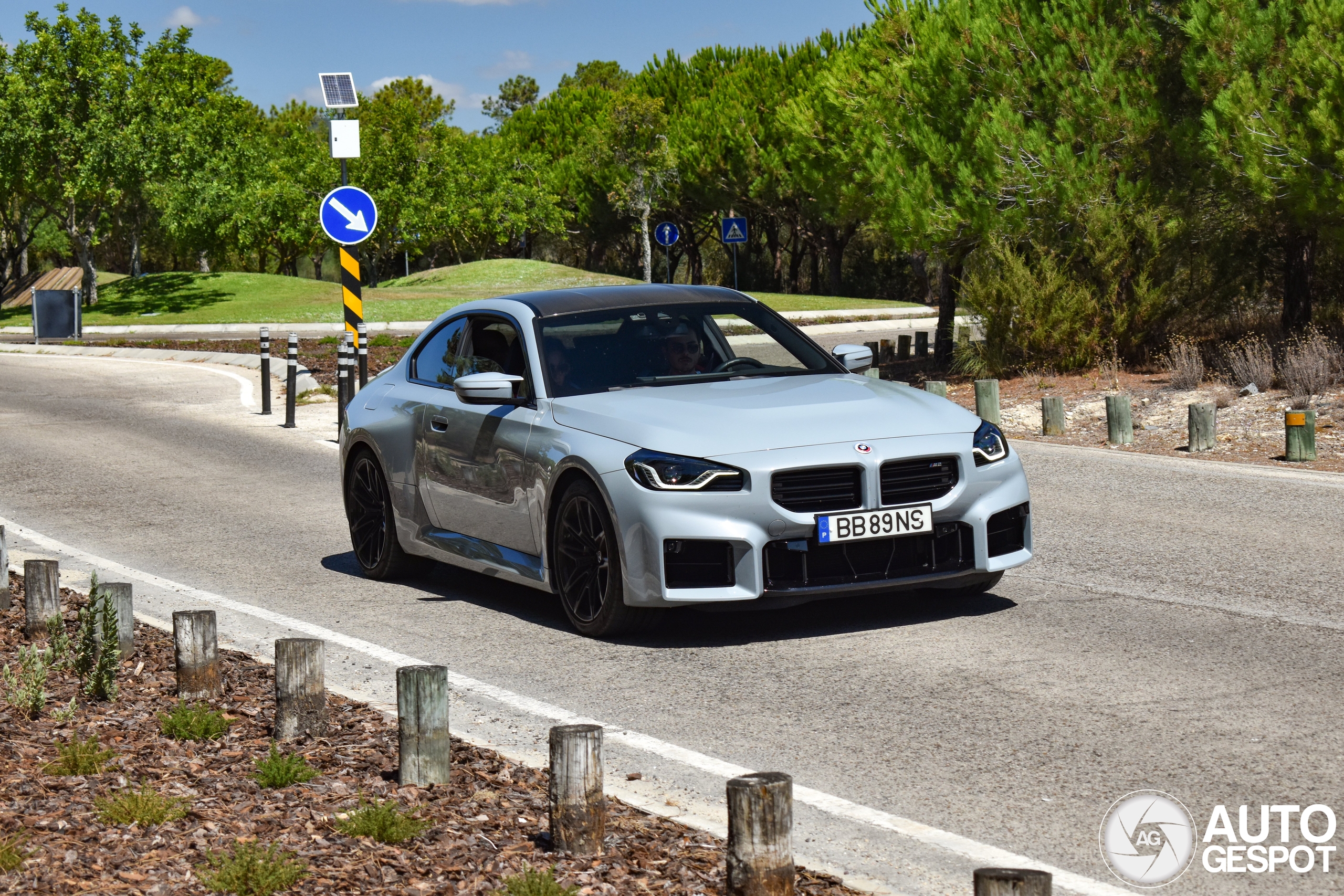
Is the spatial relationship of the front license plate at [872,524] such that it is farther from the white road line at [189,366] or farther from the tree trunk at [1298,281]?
the white road line at [189,366]

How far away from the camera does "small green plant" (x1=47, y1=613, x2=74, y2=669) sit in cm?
699

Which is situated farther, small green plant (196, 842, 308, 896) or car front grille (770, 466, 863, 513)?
car front grille (770, 466, 863, 513)

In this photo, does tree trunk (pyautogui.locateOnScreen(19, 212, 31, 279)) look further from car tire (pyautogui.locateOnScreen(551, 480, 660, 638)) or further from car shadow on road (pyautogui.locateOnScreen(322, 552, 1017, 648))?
car tire (pyautogui.locateOnScreen(551, 480, 660, 638))

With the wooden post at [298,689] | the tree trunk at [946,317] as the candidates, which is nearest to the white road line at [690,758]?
the wooden post at [298,689]

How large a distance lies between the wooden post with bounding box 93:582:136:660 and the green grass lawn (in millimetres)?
36137

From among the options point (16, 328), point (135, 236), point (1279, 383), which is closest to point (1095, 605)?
point (1279, 383)

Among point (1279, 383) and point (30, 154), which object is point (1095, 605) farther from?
point (30, 154)

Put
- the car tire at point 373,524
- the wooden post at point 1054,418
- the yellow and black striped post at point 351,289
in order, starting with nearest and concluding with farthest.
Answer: the car tire at point 373,524 < the wooden post at point 1054,418 < the yellow and black striped post at point 351,289

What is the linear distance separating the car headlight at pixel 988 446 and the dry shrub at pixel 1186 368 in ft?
42.2

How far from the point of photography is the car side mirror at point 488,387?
26.7ft

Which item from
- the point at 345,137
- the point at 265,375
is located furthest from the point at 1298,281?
the point at 265,375

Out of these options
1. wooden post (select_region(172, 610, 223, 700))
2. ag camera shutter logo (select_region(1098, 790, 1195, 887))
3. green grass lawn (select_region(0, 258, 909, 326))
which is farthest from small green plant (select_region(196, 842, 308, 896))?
green grass lawn (select_region(0, 258, 909, 326))

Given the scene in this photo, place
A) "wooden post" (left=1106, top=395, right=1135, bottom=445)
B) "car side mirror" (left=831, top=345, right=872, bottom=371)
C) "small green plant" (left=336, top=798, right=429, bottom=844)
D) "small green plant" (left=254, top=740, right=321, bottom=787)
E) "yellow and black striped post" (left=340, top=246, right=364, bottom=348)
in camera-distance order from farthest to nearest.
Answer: "yellow and black striped post" (left=340, top=246, right=364, bottom=348) < "wooden post" (left=1106, top=395, right=1135, bottom=445) < "car side mirror" (left=831, top=345, right=872, bottom=371) < "small green plant" (left=254, top=740, right=321, bottom=787) < "small green plant" (left=336, top=798, right=429, bottom=844)

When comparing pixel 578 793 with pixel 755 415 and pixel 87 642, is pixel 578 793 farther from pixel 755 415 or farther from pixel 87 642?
pixel 755 415
